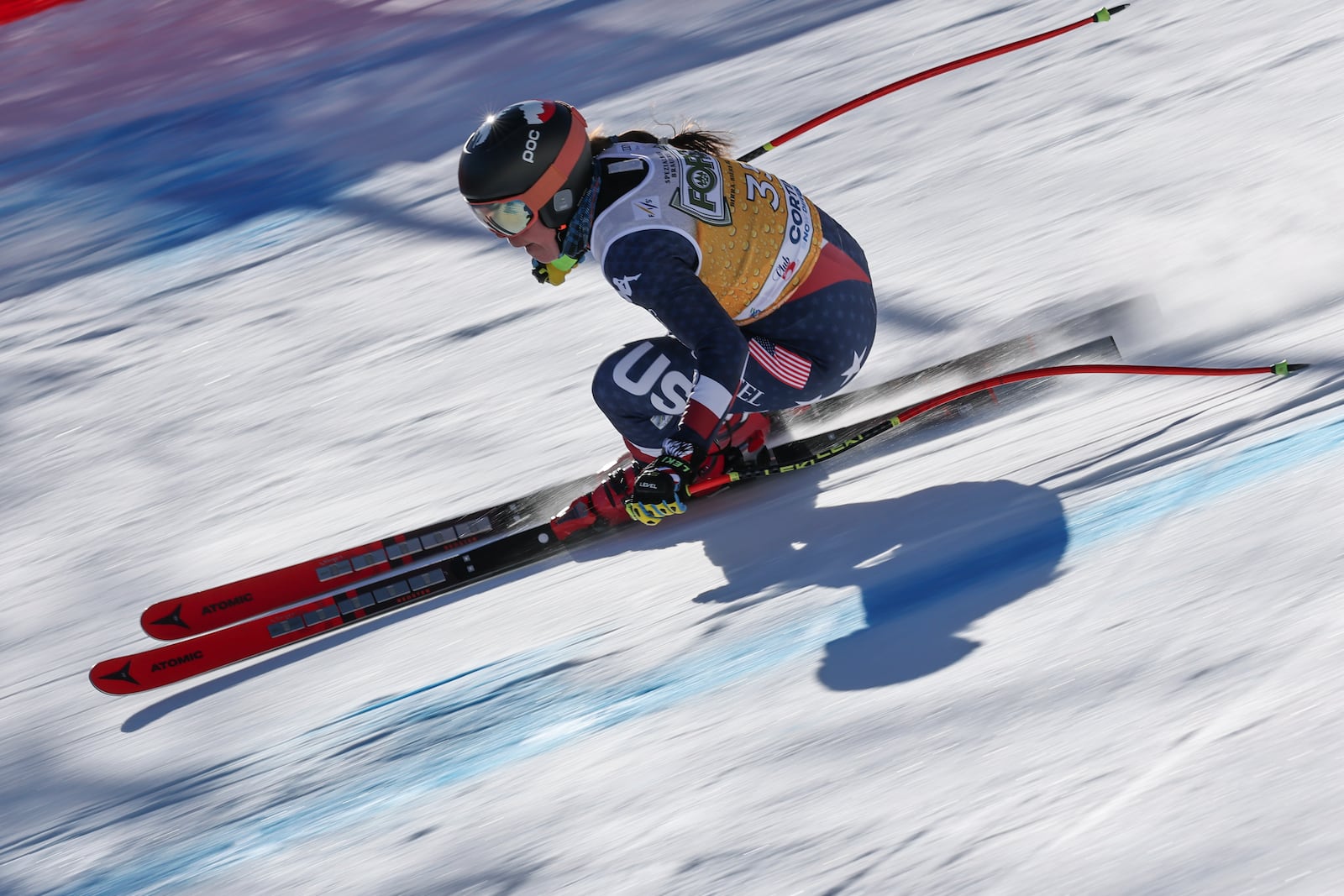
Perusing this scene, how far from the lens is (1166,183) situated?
12.0 feet

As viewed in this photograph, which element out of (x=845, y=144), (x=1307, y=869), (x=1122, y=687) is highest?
(x=845, y=144)

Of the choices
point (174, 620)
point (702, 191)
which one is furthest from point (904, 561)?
point (174, 620)

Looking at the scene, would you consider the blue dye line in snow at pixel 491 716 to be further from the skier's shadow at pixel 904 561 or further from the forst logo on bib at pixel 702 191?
the forst logo on bib at pixel 702 191

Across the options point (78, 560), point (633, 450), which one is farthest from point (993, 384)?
point (78, 560)

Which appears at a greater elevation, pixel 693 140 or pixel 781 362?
pixel 693 140

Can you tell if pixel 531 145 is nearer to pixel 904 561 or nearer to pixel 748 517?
pixel 748 517

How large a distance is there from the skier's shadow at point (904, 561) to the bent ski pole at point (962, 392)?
9 centimetres

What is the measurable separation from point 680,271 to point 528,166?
36cm

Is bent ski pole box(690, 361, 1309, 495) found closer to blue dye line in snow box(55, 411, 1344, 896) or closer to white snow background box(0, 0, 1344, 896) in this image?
white snow background box(0, 0, 1344, 896)

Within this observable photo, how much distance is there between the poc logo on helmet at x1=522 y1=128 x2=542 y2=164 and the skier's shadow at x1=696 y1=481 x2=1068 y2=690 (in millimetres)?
937

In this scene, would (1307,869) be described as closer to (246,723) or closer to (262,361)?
(246,723)

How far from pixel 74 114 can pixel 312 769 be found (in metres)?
4.71

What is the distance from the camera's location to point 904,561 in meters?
2.47

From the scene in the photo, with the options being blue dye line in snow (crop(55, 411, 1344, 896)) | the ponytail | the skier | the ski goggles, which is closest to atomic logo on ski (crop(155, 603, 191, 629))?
blue dye line in snow (crop(55, 411, 1344, 896))
